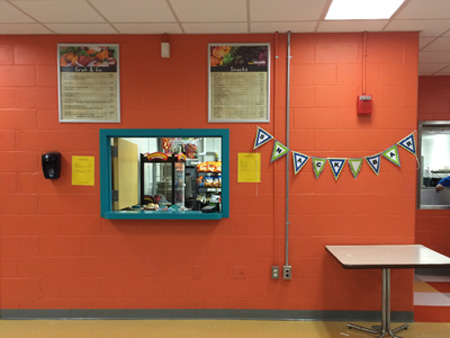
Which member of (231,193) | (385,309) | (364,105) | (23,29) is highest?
(23,29)

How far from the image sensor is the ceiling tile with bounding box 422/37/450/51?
3.06m

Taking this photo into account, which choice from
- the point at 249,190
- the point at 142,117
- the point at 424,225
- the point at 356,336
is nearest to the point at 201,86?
the point at 142,117

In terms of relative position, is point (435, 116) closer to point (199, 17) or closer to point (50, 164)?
point (199, 17)

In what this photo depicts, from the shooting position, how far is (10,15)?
2.54 m

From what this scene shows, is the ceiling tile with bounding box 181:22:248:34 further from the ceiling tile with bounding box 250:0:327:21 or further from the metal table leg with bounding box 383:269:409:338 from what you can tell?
the metal table leg with bounding box 383:269:409:338

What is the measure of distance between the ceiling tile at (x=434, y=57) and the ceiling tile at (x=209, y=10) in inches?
93.1

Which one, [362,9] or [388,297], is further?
[388,297]

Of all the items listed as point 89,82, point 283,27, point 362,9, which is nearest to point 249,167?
point 283,27

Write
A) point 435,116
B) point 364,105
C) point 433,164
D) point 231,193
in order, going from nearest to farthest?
point 364,105 → point 231,193 → point 435,116 → point 433,164

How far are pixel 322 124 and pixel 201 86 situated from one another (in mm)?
1262

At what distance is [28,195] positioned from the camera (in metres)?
2.96

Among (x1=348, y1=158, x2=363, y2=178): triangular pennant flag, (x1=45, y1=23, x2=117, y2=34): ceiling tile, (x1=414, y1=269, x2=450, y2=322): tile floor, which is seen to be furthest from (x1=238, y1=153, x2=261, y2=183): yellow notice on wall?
(x1=414, y1=269, x2=450, y2=322): tile floor

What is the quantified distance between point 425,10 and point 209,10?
5.96 feet

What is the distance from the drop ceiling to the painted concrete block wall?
4.62 ft
